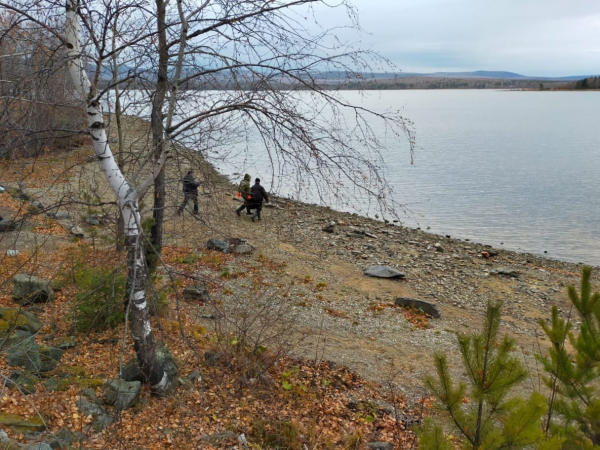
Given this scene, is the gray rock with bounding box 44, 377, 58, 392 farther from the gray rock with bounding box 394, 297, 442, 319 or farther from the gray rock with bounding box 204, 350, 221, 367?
the gray rock with bounding box 394, 297, 442, 319

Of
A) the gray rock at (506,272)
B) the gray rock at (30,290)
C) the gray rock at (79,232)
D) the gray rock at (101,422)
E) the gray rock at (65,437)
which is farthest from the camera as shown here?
the gray rock at (506,272)

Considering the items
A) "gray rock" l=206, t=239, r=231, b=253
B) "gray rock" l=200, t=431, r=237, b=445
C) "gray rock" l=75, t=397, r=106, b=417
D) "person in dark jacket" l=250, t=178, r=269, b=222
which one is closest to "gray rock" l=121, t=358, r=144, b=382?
"gray rock" l=75, t=397, r=106, b=417

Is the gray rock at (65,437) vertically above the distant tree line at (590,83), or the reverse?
the distant tree line at (590,83)

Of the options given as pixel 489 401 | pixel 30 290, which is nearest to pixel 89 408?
pixel 30 290

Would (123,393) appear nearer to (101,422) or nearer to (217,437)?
(101,422)

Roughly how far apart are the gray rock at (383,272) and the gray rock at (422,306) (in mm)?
2323

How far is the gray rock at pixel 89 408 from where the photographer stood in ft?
16.5

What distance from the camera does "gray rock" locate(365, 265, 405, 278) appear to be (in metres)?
13.4

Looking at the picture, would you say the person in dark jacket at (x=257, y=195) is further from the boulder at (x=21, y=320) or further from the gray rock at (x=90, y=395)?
the gray rock at (x=90, y=395)

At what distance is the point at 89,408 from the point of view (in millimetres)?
5082

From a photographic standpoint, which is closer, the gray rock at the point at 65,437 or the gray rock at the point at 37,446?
the gray rock at the point at 37,446

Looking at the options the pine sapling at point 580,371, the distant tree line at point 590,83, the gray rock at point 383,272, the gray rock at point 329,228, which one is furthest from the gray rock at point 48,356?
the distant tree line at point 590,83

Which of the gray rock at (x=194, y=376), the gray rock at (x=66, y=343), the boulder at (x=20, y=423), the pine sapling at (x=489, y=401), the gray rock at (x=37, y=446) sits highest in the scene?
the pine sapling at (x=489, y=401)

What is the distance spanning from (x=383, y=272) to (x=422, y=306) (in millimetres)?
2758
